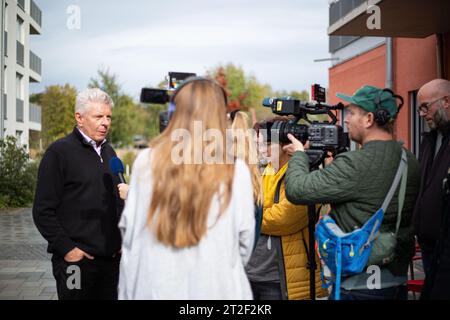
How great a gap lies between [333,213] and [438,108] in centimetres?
116

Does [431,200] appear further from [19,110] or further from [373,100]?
[19,110]

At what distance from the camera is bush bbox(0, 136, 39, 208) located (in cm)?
1755

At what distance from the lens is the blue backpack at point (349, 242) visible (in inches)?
113

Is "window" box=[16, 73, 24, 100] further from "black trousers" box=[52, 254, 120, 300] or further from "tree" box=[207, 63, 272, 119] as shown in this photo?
"tree" box=[207, 63, 272, 119]

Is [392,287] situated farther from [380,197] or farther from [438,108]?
[438,108]

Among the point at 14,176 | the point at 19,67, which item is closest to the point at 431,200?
the point at 14,176

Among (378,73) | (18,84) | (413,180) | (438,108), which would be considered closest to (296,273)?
(413,180)

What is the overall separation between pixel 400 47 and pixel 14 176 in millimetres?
11482

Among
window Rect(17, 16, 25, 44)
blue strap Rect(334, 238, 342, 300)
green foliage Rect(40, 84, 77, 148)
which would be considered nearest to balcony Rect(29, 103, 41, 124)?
green foliage Rect(40, 84, 77, 148)

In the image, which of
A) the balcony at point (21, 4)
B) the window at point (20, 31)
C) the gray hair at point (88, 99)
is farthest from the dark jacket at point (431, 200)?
the window at point (20, 31)

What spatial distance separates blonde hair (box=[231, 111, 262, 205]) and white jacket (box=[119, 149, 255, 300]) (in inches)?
8.2

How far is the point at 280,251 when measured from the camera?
360 cm

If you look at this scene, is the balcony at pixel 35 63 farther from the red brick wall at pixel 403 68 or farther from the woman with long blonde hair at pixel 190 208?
the woman with long blonde hair at pixel 190 208

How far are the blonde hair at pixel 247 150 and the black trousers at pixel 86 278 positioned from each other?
126 centimetres
